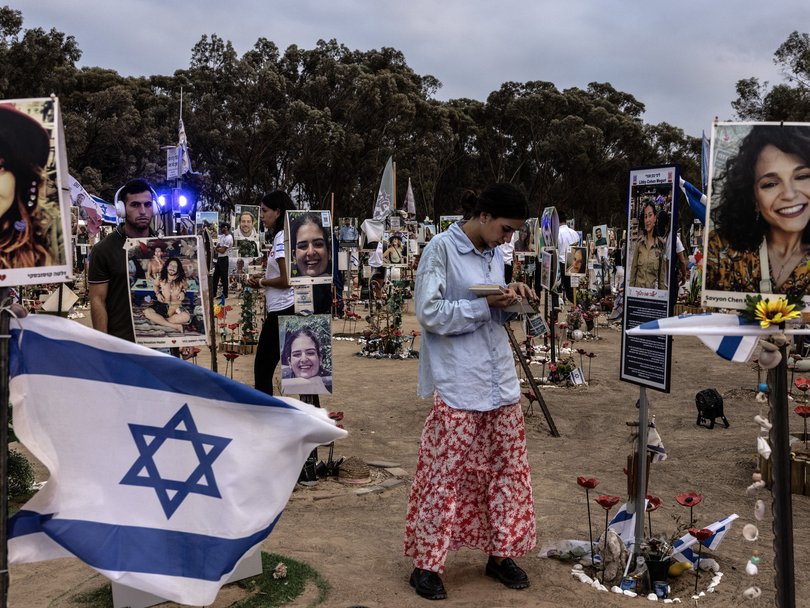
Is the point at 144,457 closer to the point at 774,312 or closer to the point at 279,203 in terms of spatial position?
the point at 774,312

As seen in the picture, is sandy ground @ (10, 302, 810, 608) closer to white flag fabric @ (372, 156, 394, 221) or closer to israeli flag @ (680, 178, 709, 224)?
israeli flag @ (680, 178, 709, 224)

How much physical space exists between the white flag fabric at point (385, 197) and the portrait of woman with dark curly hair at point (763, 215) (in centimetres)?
1464

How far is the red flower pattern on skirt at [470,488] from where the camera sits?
154 inches

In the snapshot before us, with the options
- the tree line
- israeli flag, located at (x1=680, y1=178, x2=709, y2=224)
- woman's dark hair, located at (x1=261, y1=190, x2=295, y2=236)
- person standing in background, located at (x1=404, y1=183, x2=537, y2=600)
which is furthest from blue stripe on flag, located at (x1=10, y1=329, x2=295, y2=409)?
the tree line

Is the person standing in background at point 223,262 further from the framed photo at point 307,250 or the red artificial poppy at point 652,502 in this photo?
the red artificial poppy at point 652,502

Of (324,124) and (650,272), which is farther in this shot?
(324,124)

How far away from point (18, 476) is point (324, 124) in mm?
34155

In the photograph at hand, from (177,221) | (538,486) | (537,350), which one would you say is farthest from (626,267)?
(177,221)

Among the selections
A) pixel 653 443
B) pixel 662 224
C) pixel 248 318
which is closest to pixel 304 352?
pixel 653 443

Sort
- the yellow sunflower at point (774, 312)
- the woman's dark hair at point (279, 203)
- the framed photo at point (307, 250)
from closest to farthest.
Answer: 1. the yellow sunflower at point (774, 312)
2. the framed photo at point (307, 250)
3. the woman's dark hair at point (279, 203)

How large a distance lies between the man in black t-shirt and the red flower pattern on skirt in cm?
186

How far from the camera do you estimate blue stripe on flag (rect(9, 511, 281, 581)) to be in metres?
2.83

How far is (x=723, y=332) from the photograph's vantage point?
265 centimetres

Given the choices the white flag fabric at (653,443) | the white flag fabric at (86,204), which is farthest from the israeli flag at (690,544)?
the white flag fabric at (86,204)
